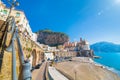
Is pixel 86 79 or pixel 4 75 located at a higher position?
pixel 4 75

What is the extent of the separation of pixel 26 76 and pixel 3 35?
460 centimetres

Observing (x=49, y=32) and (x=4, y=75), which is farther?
(x=49, y=32)

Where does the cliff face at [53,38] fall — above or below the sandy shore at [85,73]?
above

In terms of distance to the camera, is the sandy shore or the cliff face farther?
the cliff face

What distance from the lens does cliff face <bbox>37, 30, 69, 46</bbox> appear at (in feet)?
435

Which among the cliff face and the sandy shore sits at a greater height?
the cliff face

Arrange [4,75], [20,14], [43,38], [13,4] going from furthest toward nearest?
[43,38] → [20,14] → [13,4] → [4,75]

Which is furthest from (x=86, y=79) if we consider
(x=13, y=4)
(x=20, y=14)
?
(x=20, y=14)

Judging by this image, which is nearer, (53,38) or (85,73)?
(85,73)

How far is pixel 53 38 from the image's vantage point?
445 ft

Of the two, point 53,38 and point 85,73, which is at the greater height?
point 53,38

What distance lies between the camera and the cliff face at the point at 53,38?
435 ft

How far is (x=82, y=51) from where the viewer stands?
373 feet

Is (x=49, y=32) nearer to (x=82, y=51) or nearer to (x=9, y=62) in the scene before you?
(x=82, y=51)
